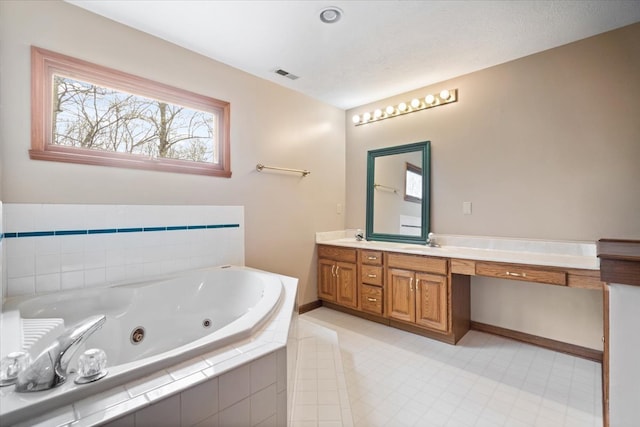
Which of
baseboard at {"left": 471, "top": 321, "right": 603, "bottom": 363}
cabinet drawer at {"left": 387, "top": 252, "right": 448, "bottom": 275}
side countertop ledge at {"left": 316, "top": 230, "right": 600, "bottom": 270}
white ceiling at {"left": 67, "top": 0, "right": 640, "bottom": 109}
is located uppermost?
white ceiling at {"left": 67, "top": 0, "right": 640, "bottom": 109}

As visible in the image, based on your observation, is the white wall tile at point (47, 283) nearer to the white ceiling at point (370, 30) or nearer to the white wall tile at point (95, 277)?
the white wall tile at point (95, 277)

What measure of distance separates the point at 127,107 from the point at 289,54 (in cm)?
126

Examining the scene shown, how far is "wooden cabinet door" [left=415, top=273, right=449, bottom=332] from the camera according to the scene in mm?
2369

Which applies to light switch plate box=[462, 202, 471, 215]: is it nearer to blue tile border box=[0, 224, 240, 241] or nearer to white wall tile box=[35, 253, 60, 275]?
blue tile border box=[0, 224, 240, 241]

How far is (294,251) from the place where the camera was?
305 centimetres

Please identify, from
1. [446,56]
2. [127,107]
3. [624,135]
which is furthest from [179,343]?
[624,135]

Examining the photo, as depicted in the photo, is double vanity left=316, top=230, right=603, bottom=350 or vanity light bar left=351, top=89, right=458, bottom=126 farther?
vanity light bar left=351, top=89, right=458, bottom=126

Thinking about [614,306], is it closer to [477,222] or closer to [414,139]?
[477,222]

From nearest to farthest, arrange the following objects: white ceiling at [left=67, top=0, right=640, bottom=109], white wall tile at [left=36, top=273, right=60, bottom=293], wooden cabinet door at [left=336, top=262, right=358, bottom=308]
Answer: white wall tile at [left=36, top=273, right=60, bottom=293]
white ceiling at [left=67, top=0, right=640, bottom=109]
wooden cabinet door at [left=336, top=262, right=358, bottom=308]

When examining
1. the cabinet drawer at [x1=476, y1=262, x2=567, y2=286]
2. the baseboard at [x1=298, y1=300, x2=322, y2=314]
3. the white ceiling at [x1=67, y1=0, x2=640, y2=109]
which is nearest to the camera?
the white ceiling at [x1=67, y1=0, x2=640, y2=109]

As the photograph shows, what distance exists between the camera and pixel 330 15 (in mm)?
1882

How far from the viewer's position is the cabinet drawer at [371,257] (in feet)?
9.14

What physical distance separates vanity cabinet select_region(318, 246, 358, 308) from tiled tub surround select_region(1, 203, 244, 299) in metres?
1.13

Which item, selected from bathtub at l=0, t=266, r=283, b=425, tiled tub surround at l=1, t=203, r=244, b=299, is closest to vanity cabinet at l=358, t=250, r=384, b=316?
bathtub at l=0, t=266, r=283, b=425
